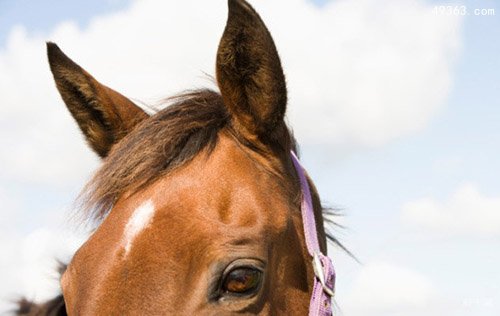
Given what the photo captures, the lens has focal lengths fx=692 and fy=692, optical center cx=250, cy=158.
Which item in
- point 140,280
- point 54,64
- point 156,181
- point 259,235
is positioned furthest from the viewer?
Result: point 54,64

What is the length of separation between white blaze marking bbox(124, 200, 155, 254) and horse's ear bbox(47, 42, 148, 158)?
3.11ft

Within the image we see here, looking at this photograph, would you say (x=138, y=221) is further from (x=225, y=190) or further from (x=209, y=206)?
(x=225, y=190)

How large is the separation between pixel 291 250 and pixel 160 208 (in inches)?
26.5

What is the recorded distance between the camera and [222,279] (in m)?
2.94

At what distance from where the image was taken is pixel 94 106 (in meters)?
3.99

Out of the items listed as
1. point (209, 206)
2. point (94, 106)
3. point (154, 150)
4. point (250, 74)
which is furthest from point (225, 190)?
point (94, 106)

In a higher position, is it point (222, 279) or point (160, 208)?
point (160, 208)

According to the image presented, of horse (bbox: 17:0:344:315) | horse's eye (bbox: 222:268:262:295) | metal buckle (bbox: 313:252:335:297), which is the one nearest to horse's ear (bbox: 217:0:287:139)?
horse (bbox: 17:0:344:315)

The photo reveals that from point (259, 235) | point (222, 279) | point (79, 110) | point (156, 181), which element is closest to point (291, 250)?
point (259, 235)

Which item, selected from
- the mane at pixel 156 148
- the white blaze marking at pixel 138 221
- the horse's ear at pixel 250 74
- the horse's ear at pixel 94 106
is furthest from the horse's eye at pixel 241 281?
the horse's ear at pixel 94 106

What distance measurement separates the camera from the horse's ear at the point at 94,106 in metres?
3.88

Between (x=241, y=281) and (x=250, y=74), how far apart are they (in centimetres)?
103

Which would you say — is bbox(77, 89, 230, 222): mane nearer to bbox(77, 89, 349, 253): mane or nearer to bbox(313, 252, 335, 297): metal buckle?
bbox(77, 89, 349, 253): mane

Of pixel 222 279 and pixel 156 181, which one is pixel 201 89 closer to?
pixel 156 181
